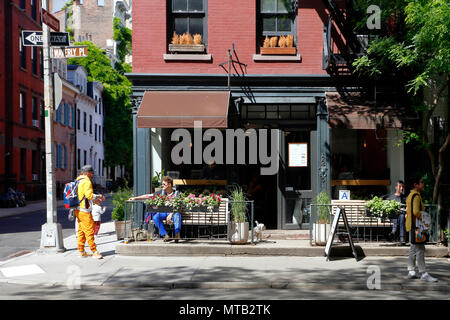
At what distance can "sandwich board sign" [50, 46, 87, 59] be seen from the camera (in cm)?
1230

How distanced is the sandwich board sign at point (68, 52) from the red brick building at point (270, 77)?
2.02 m

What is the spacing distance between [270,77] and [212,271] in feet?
19.9

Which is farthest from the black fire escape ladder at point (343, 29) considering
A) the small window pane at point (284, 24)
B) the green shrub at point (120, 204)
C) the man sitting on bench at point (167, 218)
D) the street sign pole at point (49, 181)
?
the street sign pole at point (49, 181)

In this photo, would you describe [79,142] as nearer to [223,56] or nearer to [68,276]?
Answer: [223,56]

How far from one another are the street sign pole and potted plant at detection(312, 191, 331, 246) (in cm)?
542

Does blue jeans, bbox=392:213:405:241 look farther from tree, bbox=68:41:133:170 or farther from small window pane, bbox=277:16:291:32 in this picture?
tree, bbox=68:41:133:170

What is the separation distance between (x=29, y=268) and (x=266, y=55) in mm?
7681

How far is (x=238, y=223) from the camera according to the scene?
12062 mm

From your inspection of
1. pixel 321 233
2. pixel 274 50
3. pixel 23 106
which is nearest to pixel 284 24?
pixel 274 50

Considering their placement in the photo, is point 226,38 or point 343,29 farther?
point 226,38

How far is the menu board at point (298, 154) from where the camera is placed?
48.0ft

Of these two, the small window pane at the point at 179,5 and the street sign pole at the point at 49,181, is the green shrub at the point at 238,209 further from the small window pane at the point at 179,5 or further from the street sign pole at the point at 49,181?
the small window pane at the point at 179,5

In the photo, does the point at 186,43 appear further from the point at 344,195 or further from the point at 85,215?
the point at 344,195

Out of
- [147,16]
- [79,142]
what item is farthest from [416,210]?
[79,142]
